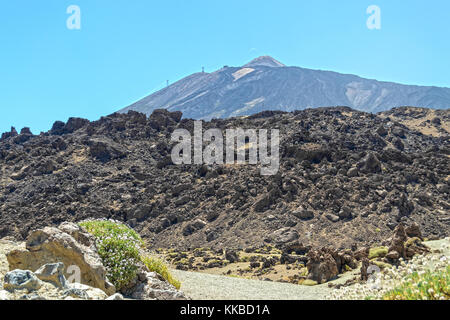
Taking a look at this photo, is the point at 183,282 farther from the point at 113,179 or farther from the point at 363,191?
the point at 113,179

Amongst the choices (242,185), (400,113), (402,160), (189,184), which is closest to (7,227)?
(189,184)

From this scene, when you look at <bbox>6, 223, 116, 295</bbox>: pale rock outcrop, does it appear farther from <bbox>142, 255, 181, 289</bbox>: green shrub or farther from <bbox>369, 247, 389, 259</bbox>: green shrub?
<bbox>369, 247, 389, 259</bbox>: green shrub

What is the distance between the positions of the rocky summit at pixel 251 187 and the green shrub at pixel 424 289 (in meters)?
23.5

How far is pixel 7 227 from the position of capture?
38.2m

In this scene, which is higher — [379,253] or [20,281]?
[20,281]

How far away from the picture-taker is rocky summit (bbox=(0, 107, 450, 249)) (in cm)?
3209

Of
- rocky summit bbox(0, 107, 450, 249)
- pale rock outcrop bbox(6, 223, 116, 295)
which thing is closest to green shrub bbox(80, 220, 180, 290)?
pale rock outcrop bbox(6, 223, 116, 295)

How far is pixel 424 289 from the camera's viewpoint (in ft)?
17.6

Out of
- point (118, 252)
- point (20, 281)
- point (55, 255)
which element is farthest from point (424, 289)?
point (118, 252)

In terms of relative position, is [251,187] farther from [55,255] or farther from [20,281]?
[20,281]

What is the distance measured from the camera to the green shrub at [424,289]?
5.30m

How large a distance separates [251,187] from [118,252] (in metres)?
27.8
